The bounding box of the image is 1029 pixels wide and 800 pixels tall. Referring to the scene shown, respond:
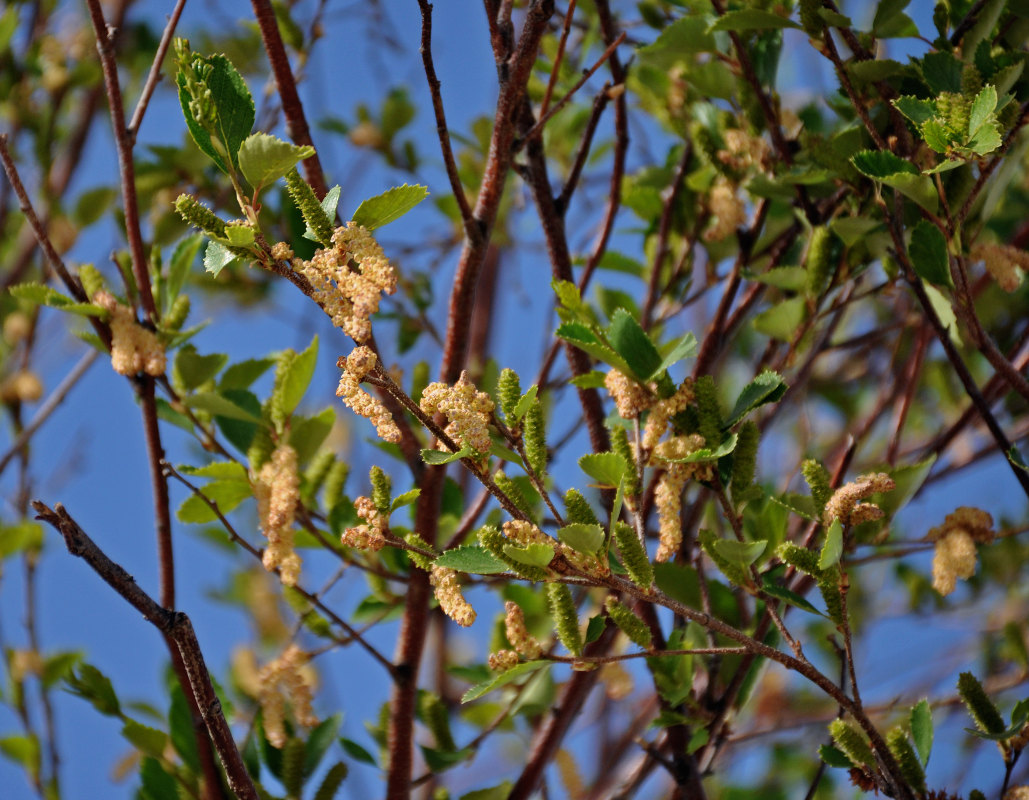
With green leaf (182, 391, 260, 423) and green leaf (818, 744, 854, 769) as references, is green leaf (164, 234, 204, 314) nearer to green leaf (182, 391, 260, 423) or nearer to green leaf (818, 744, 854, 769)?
green leaf (182, 391, 260, 423)

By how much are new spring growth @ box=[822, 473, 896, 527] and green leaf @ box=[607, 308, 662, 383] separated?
7.9 inches

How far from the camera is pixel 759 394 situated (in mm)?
899

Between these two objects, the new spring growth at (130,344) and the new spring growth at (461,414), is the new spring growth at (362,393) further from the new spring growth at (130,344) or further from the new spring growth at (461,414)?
the new spring growth at (130,344)

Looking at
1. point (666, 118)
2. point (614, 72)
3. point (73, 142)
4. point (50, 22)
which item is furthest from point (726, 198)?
point (50, 22)

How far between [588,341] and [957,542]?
46 centimetres

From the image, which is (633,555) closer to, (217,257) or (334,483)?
(217,257)

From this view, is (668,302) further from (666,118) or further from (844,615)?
(844,615)

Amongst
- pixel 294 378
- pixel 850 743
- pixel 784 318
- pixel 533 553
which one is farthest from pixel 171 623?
pixel 784 318

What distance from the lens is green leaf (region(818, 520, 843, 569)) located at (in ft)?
2.77

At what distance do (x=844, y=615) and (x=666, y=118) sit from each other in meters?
0.97

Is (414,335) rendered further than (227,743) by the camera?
Yes

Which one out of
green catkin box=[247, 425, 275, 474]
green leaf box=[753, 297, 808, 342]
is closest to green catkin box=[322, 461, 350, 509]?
green catkin box=[247, 425, 275, 474]

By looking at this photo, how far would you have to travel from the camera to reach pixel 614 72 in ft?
4.53

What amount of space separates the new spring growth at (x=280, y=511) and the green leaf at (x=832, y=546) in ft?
1.70
